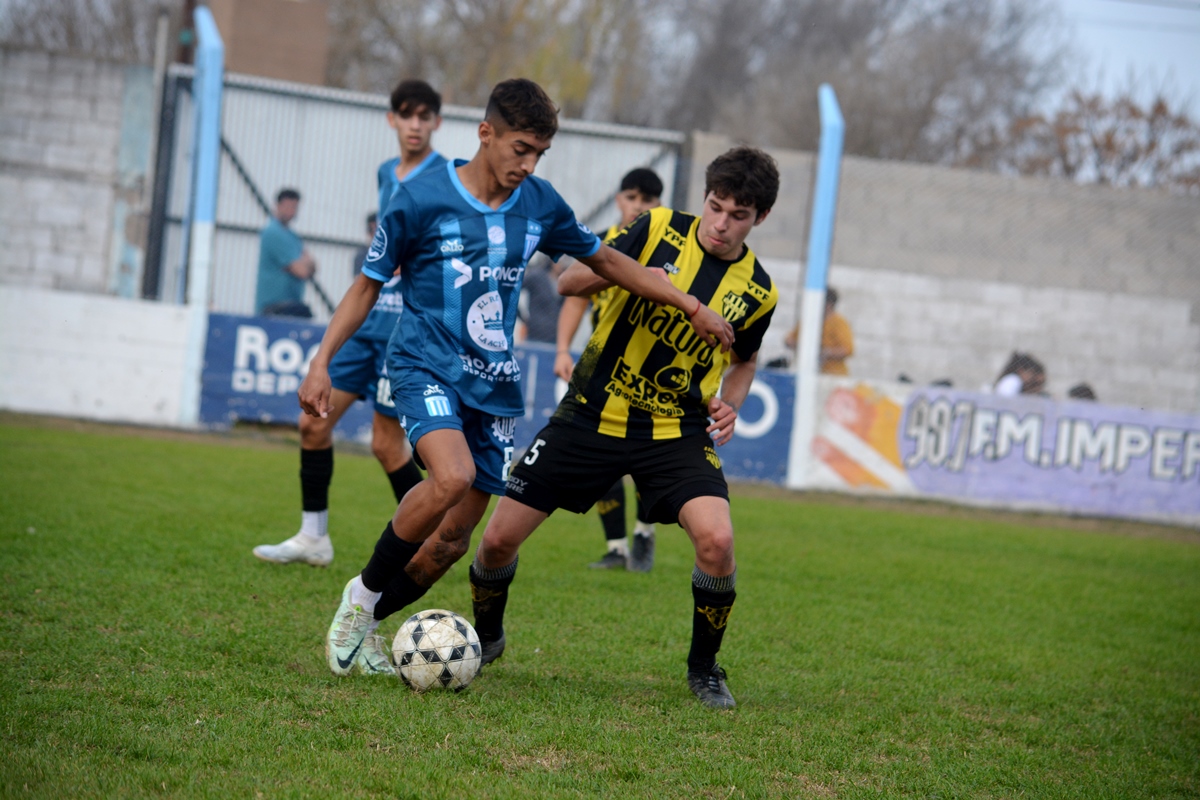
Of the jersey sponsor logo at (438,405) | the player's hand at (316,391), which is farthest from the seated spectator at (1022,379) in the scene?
the player's hand at (316,391)

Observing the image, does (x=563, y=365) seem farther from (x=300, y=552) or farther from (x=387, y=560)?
(x=387, y=560)

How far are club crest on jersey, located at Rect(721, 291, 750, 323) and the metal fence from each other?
1046 centimetres

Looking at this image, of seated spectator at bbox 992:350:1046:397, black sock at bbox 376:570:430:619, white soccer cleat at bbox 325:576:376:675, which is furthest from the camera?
seated spectator at bbox 992:350:1046:397

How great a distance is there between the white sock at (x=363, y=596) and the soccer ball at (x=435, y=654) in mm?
149

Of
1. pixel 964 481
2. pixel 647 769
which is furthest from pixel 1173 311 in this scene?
pixel 647 769

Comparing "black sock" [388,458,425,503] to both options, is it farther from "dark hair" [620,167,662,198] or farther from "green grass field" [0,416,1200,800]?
"dark hair" [620,167,662,198]

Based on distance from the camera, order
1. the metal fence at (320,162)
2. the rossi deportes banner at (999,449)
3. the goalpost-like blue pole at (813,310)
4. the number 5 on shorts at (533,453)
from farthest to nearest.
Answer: the metal fence at (320,162), the rossi deportes banner at (999,449), the goalpost-like blue pole at (813,310), the number 5 on shorts at (533,453)

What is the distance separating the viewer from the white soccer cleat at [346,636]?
4.11m

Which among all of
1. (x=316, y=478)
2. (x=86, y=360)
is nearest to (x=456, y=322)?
(x=316, y=478)

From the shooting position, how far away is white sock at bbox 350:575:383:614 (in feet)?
13.6

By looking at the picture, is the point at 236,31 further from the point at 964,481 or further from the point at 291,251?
the point at 964,481

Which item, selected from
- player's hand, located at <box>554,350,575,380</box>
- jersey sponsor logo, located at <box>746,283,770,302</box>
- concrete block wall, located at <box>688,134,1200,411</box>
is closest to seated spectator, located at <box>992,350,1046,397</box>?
concrete block wall, located at <box>688,134,1200,411</box>

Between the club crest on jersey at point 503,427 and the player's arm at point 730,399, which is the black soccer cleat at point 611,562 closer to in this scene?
the player's arm at point 730,399

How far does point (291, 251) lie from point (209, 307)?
3.84ft
